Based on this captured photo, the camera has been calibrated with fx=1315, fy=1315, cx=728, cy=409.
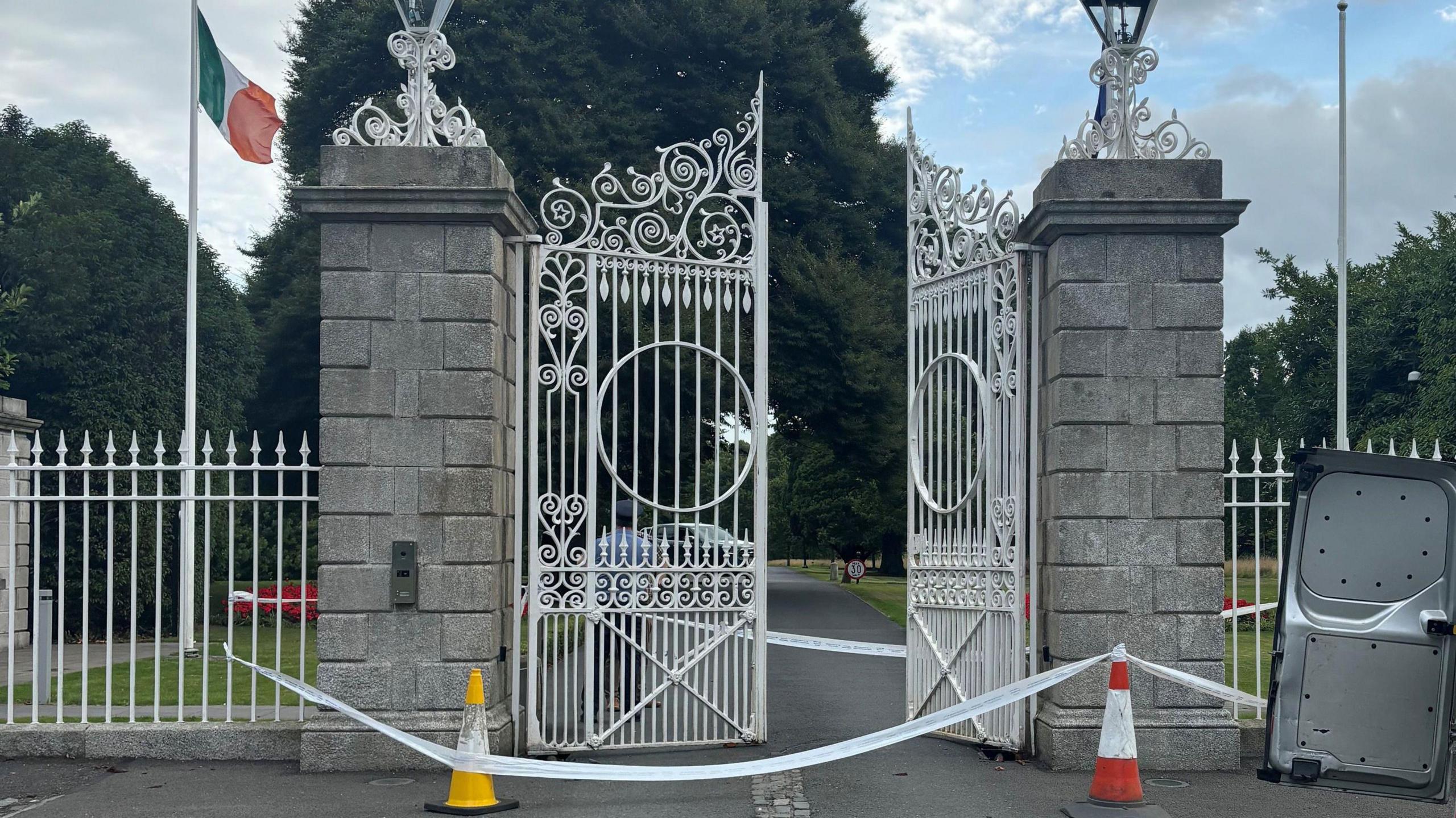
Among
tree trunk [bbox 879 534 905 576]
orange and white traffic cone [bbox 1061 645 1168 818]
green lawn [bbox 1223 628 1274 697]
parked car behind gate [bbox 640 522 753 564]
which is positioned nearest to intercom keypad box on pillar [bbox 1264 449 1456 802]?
orange and white traffic cone [bbox 1061 645 1168 818]

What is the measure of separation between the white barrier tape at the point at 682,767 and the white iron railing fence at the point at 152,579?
19.8 inches

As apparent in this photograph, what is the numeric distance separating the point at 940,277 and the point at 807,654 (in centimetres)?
870

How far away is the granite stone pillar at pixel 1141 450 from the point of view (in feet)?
27.4

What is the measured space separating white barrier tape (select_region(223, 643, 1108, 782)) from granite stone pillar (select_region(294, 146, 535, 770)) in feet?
0.95

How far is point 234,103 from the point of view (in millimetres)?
16156

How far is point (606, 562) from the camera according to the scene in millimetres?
9039

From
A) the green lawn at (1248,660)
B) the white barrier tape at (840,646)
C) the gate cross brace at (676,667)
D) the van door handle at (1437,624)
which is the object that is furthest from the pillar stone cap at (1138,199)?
the green lawn at (1248,660)

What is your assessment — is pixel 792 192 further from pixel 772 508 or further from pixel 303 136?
pixel 772 508

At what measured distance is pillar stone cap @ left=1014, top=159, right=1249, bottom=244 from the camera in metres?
8.41

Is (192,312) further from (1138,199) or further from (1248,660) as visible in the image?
(1248,660)

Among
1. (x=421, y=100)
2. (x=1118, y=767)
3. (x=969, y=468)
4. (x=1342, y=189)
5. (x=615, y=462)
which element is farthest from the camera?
(x=1342, y=189)

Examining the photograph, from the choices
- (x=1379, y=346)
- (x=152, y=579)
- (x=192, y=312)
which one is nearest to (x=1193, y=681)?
(x=192, y=312)

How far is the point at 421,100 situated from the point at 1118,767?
586 centimetres

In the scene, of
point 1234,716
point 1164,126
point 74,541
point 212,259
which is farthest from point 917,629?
point 212,259
